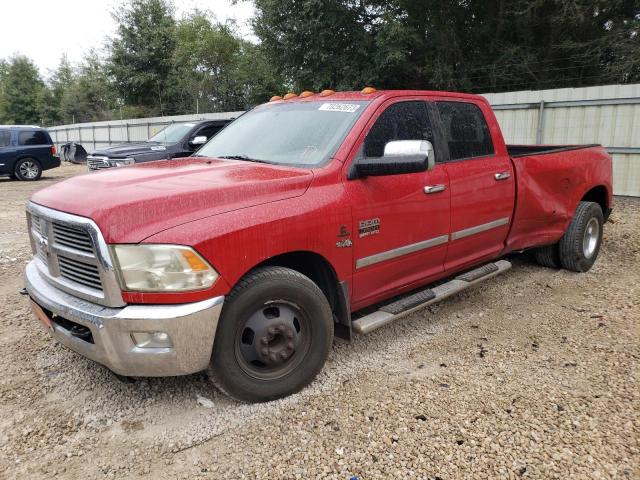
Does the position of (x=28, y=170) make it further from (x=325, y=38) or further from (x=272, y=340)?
Answer: (x=272, y=340)

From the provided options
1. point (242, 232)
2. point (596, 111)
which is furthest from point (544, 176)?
point (596, 111)

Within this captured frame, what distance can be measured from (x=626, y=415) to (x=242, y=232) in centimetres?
233

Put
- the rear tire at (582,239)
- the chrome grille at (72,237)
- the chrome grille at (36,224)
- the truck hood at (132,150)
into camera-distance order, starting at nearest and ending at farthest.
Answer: the chrome grille at (72,237) → the chrome grille at (36,224) → the rear tire at (582,239) → the truck hood at (132,150)

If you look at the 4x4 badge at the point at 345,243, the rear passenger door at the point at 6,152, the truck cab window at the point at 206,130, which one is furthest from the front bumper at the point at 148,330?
the rear passenger door at the point at 6,152

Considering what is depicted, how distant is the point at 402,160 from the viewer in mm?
3047

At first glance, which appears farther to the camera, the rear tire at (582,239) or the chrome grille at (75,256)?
the rear tire at (582,239)

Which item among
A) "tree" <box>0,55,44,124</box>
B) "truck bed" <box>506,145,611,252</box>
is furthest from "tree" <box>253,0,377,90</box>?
"tree" <box>0,55,44,124</box>

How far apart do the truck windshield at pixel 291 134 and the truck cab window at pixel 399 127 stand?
0.56 feet

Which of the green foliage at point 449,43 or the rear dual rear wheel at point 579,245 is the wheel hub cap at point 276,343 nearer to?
the rear dual rear wheel at point 579,245

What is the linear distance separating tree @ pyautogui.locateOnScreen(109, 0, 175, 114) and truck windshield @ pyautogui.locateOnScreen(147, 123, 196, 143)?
1807cm

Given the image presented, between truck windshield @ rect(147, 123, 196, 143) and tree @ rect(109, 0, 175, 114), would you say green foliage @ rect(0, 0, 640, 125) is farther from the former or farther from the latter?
tree @ rect(109, 0, 175, 114)

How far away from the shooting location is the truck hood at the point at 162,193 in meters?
2.48

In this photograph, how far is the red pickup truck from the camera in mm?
2498

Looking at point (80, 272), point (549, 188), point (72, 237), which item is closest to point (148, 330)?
point (80, 272)
